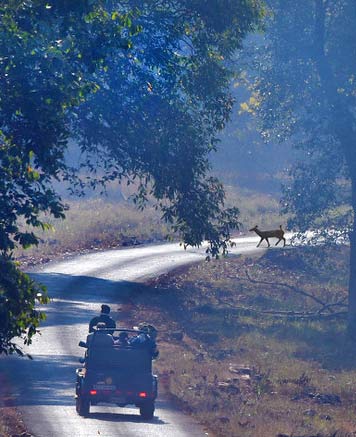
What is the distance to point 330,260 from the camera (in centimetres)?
4534

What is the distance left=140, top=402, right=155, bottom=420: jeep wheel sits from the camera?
56.5 ft

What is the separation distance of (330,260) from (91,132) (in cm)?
2374

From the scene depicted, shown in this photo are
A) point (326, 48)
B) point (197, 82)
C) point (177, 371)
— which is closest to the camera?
point (177, 371)

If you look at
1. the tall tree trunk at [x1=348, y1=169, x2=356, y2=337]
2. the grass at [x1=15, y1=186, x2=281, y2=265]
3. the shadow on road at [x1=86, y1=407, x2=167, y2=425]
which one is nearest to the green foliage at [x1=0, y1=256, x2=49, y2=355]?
the shadow on road at [x1=86, y1=407, x2=167, y2=425]

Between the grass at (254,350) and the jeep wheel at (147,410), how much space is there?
1085 mm

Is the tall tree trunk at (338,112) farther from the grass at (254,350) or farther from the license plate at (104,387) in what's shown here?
the license plate at (104,387)

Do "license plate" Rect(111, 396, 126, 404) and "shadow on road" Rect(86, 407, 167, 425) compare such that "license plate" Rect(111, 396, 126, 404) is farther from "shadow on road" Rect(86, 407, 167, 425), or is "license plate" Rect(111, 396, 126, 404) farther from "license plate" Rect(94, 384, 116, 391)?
"shadow on road" Rect(86, 407, 167, 425)

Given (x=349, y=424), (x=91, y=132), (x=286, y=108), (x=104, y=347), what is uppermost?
(x=286, y=108)

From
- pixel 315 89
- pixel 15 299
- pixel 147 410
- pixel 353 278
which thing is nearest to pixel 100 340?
pixel 147 410

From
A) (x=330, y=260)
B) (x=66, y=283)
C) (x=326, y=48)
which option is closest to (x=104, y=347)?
(x=66, y=283)

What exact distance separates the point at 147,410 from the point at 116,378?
0.84m

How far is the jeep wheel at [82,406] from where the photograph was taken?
1707 centimetres

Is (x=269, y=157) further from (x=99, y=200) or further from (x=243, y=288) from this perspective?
(x=243, y=288)

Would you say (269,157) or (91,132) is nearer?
(91,132)
